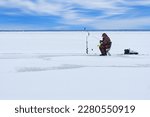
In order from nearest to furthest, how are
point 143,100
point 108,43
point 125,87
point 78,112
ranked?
point 78,112, point 143,100, point 125,87, point 108,43

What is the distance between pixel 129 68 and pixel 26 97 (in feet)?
18.8

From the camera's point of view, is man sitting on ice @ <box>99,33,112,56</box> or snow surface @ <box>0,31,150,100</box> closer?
snow surface @ <box>0,31,150,100</box>

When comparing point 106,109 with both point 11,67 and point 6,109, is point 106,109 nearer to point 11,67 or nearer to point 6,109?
point 6,109

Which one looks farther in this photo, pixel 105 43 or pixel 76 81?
pixel 105 43

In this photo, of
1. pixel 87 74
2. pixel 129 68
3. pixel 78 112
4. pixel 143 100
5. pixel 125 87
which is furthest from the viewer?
pixel 129 68

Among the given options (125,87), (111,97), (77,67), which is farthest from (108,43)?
(111,97)

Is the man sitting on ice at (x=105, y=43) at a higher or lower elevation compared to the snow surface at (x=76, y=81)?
higher

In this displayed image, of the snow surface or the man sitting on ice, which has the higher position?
the man sitting on ice

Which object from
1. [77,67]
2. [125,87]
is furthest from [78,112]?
[77,67]

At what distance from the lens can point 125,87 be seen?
9195 millimetres

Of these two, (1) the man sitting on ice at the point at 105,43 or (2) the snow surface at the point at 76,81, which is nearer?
(2) the snow surface at the point at 76,81

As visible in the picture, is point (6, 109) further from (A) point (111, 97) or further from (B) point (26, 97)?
(A) point (111, 97)

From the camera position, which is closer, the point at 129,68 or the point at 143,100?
the point at 143,100

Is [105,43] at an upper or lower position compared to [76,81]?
upper
